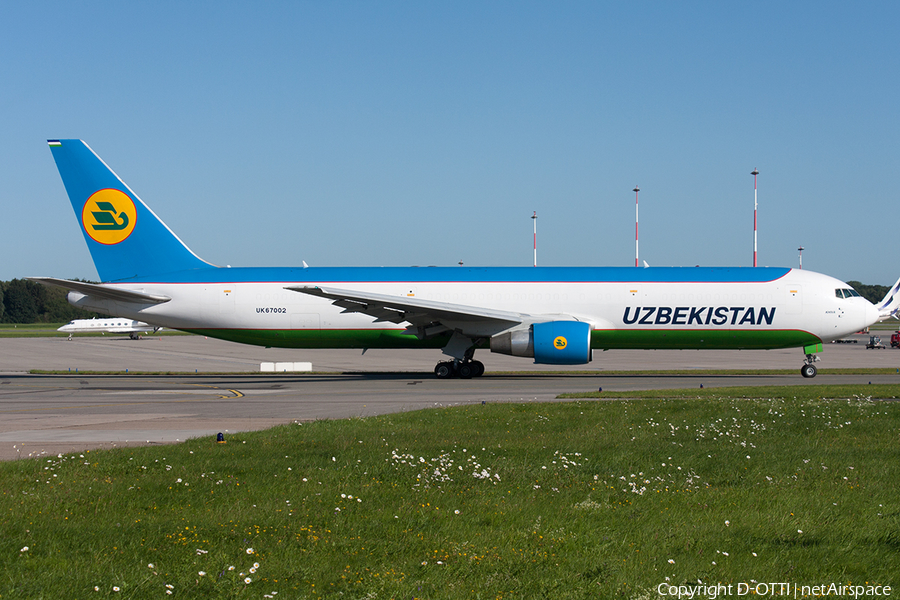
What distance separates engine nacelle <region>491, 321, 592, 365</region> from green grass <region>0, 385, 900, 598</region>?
14091 millimetres

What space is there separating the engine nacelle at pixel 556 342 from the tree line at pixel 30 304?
154471 millimetres

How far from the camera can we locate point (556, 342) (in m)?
26.7

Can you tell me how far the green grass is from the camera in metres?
5.57

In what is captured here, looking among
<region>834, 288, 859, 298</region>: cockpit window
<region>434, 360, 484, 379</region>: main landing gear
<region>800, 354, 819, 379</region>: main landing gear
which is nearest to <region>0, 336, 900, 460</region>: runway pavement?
<region>800, 354, 819, 379</region>: main landing gear

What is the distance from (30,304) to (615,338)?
167 meters

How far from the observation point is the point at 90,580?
5.44 m

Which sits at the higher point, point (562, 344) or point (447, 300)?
point (447, 300)

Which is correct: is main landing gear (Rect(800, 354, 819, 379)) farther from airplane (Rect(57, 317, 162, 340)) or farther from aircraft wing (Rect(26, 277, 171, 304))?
airplane (Rect(57, 317, 162, 340))

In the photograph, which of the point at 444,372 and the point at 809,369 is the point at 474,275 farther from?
the point at 809,369

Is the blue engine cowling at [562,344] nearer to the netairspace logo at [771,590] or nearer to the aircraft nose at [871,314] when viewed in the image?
the aircraft nose at [871,314]

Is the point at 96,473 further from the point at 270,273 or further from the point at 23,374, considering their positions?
the point at 23,374

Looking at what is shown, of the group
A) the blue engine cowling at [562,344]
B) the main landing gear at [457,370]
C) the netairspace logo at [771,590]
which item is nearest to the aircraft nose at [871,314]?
the blue engine cowling at [562,344]

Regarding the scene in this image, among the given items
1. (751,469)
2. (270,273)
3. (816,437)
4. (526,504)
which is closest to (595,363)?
(270,273)

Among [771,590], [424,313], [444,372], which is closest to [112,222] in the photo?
[424,313]
